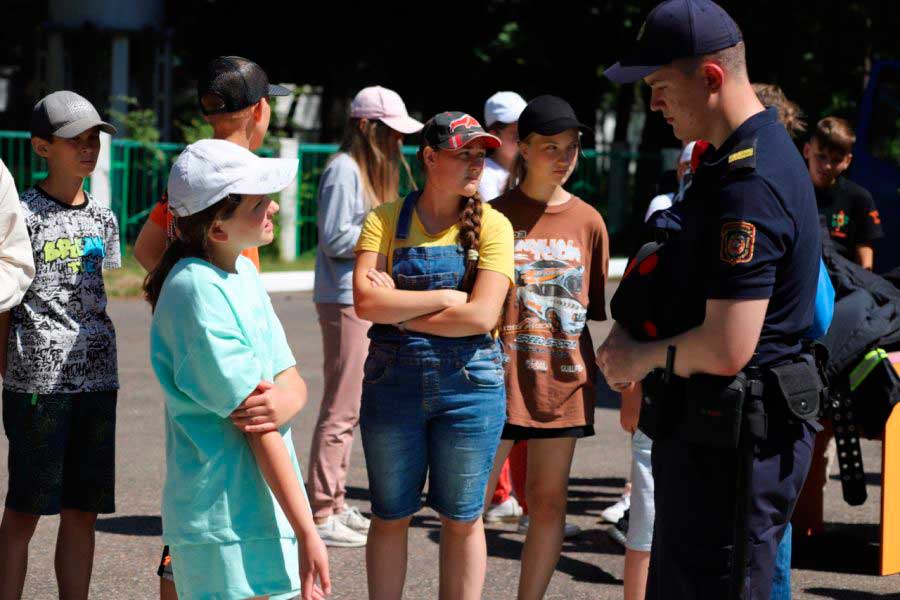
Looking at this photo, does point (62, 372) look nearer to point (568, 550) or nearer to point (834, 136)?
point (568, 550)

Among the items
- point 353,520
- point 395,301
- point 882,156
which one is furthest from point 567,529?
point 882,156

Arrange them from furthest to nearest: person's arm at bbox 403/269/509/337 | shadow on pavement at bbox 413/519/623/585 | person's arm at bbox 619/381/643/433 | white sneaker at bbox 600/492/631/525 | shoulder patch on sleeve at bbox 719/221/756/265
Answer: white sneaker at bbox 600/492/631/525 → shadow on pavement at bbox 413/519/623/585 → person's arm at bbox 619/381/643/433 → person's arm at bbox 403/269/509/337 → shoulder patch on sleeve at bbox 719/221/756/265

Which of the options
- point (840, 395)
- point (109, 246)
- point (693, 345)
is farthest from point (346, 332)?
point (693, 345)

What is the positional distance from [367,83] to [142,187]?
26.7 feet

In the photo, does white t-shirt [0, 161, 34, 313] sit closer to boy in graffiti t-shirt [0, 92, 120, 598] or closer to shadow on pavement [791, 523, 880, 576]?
boy in graffiti t-shirt [0, 92, 120, 598]

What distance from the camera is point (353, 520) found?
5684mm

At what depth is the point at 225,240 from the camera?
10.5 feet

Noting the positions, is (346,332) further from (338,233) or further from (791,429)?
(791,429)

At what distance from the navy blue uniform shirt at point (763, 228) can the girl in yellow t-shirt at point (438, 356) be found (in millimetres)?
1274

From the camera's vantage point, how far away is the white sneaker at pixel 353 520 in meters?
5.66

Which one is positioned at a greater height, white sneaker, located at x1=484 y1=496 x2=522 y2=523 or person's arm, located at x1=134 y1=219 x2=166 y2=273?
person's arm, located at x1=134 y1=219 x2=166 y2=273

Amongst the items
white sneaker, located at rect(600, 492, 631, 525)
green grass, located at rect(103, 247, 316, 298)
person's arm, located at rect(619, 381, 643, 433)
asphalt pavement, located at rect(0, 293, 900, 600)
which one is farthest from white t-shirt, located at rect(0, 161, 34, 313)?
green grass, located at rect(103, 247, 316, 298)

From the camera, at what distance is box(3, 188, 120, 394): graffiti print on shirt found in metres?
4.09

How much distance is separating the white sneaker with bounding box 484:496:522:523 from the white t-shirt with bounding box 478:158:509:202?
1.48 meters
